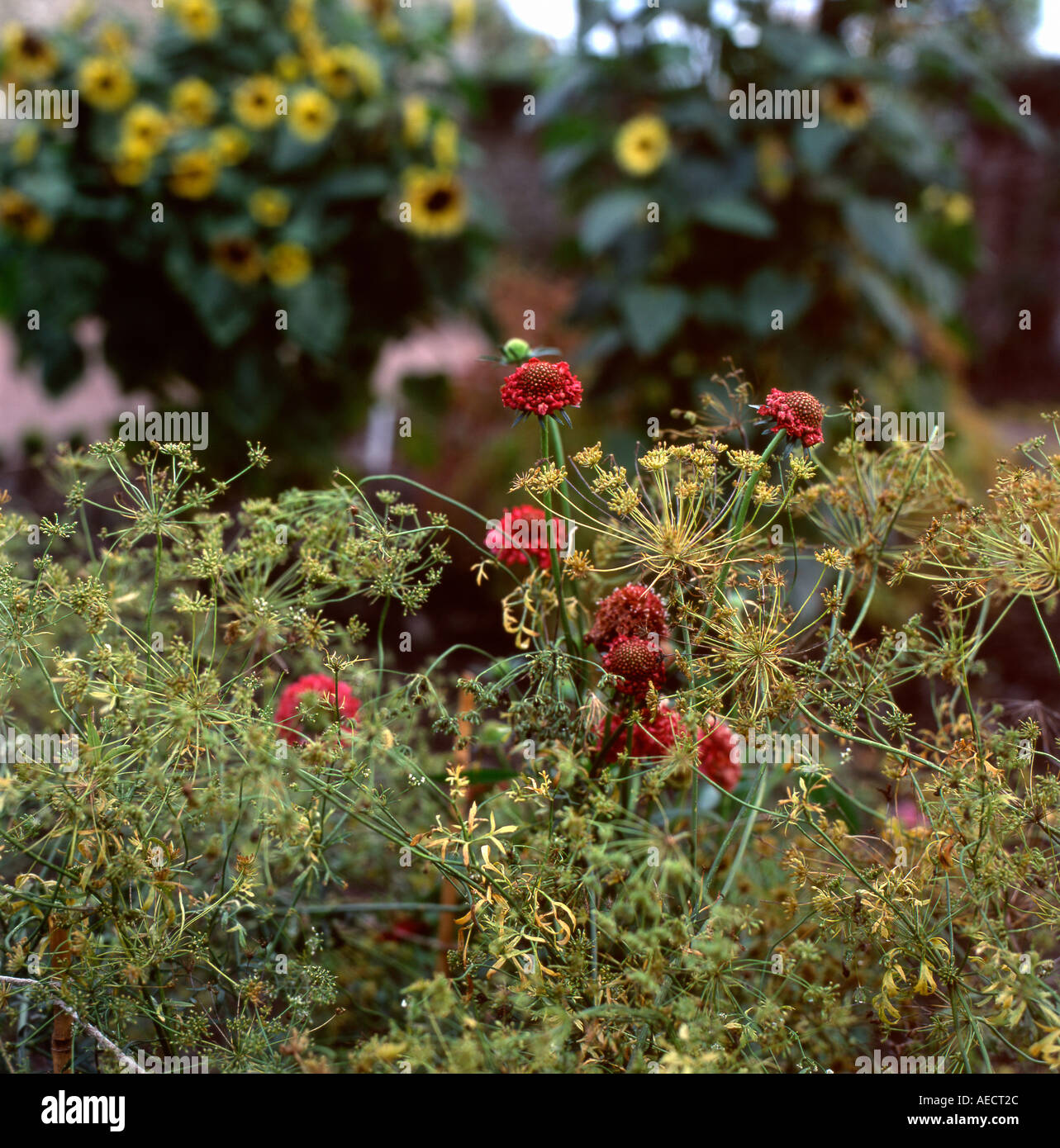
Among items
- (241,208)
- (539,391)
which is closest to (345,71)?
(241,208)

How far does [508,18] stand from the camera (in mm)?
6180

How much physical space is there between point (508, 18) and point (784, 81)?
16.5 feet

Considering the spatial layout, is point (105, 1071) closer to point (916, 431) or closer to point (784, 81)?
point (916, 431)

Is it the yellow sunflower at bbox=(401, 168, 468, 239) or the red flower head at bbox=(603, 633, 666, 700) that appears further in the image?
the yellow sunflower at bbox=(401, 168, 468, 239)

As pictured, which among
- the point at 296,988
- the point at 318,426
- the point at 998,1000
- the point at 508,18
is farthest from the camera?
the point at 508,18

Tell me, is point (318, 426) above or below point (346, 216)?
below

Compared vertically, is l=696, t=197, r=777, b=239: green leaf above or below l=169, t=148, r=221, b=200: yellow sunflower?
below

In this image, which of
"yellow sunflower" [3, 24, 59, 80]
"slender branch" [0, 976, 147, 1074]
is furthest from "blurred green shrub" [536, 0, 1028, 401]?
"slender branch" [0, 976, 147, 1074]

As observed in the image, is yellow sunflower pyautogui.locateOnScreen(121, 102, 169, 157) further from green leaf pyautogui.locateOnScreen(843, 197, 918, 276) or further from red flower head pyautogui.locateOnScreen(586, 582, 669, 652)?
red flower head pyautogui.locateOnScreen(586, 582, 669, 652)

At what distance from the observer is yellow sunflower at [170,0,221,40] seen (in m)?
1.78

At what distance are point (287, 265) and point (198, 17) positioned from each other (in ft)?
1.64

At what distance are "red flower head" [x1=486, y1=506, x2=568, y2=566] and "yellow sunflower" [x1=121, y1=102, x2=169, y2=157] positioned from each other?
56.4 inches

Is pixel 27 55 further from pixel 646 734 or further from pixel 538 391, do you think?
pixel 646 734
